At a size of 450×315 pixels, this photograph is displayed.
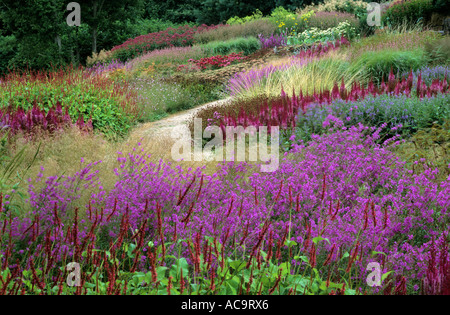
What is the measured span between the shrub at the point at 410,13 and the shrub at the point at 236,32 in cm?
467

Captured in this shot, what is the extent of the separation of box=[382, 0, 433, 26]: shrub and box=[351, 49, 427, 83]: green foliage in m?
6.92

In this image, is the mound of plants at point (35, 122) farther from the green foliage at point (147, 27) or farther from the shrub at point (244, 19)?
the green foliage at point (147, 27)

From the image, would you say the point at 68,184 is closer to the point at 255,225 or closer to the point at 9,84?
the point at 255,225

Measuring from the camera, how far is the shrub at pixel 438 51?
9.48 m

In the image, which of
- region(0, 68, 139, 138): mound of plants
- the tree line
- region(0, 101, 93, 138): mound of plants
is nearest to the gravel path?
region(0, 68, 139, 138): mound of plants

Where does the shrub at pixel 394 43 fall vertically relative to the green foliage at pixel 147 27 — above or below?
below

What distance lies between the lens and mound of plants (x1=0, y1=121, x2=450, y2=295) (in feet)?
6.64

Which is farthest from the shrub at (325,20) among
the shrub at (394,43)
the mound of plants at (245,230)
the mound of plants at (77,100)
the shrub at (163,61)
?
the mound of plants at (245,230)

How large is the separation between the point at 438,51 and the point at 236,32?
11.6 meters

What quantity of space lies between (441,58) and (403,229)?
25.8 ft

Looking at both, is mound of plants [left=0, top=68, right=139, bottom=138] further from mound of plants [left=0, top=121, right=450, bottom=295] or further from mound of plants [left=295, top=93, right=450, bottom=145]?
mound of plants [left=0, top=121, right=450, bottom=295]

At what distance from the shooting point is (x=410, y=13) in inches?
647

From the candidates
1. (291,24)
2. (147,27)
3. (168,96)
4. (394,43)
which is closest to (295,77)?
(168,96)

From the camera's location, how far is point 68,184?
3039 millimetres
